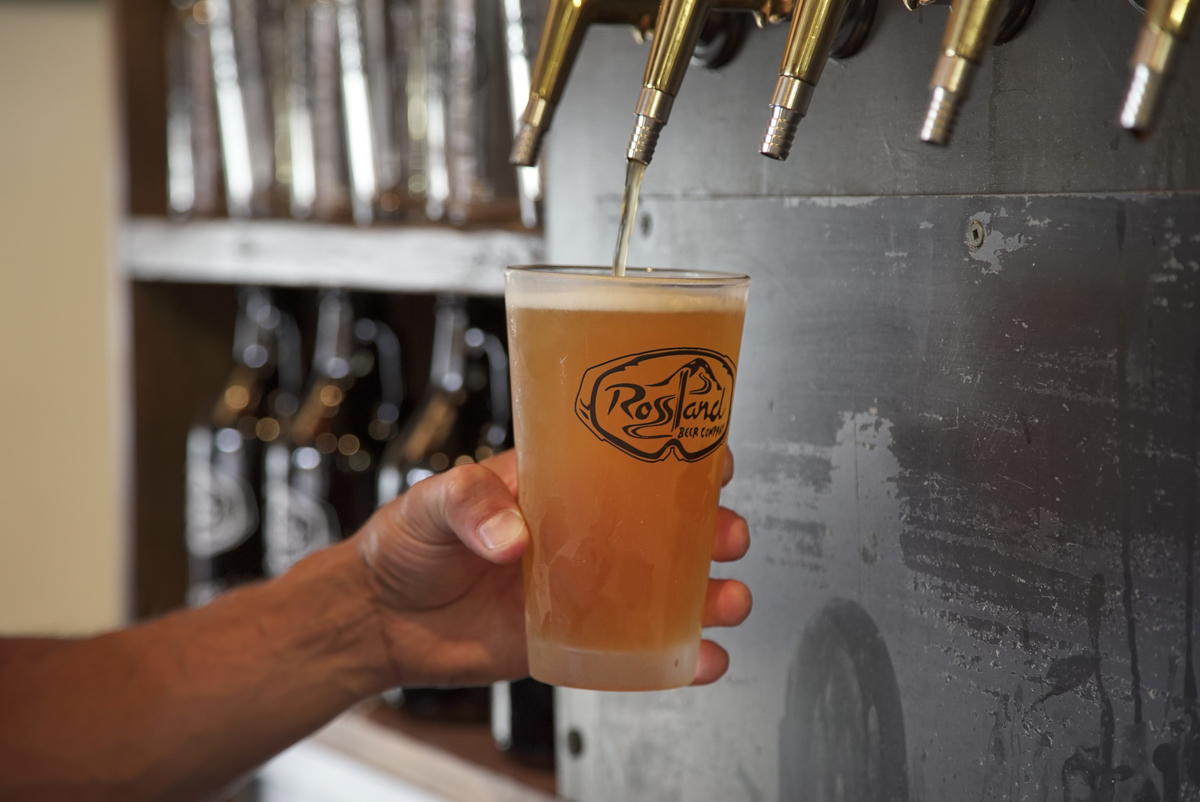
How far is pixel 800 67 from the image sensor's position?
Result: 1.70ft

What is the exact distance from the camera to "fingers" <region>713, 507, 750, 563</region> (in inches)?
28.0

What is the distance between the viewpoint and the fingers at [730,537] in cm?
71

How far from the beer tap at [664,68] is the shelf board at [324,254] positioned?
0.45m

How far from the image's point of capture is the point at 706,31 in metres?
0.72

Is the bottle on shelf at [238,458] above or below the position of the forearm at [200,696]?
above

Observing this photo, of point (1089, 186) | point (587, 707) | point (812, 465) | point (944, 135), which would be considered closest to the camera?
point (944, 135)

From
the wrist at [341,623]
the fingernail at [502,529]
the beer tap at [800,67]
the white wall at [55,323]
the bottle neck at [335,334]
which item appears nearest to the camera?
the beer tap at [800,67]

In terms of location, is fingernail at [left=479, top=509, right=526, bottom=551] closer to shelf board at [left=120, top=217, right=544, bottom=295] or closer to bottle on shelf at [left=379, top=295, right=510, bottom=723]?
shelf board at [left=120, top=217, right=544, bottom=295]

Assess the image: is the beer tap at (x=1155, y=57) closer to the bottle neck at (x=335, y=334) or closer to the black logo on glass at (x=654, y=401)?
the black logo on glass at (x=654, y=401)

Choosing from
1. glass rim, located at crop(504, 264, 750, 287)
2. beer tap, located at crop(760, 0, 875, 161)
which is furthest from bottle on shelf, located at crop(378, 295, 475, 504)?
beer tap, located at crop(760, 0, 875, 161)

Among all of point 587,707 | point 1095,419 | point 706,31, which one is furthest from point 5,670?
point 1095,419

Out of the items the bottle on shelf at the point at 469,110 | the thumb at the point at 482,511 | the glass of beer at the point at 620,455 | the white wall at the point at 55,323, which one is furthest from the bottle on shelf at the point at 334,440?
the white wall at the point at 55,323

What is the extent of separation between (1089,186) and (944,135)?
154mm

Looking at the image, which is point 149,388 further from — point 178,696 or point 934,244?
point 934,244
